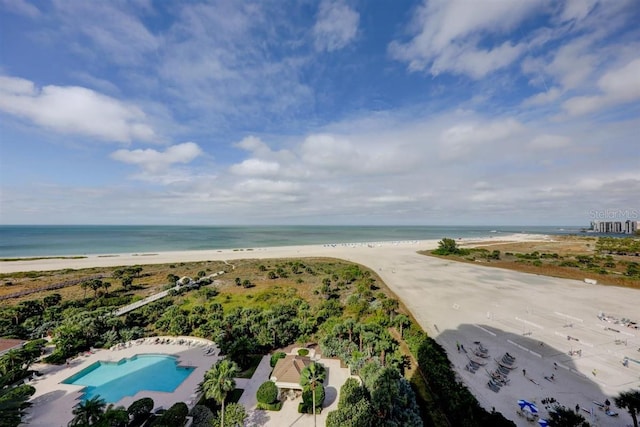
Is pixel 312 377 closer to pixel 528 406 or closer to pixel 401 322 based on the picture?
pixel 528 406

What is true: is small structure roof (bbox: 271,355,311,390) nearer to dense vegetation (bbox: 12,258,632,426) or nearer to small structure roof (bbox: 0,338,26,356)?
dense vegetation (bbox: 12,258,632,426)

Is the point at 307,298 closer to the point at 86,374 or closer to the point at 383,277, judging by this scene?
the point at 383,277

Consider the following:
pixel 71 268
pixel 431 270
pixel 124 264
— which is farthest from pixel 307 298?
pixel 71 268

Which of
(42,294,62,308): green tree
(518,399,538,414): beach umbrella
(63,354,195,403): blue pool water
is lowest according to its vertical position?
(63,354,195,403): blue pool water

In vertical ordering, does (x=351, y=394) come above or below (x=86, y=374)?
above

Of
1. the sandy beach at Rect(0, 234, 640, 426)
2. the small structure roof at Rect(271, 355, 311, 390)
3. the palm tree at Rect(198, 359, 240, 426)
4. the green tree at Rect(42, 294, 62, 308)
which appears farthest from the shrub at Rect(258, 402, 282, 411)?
the green tree at Rect(42, 294, 62, 308)

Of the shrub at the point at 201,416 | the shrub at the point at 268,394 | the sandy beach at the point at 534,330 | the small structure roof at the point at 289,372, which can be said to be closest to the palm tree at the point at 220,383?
the shrub at the point at 201,416
